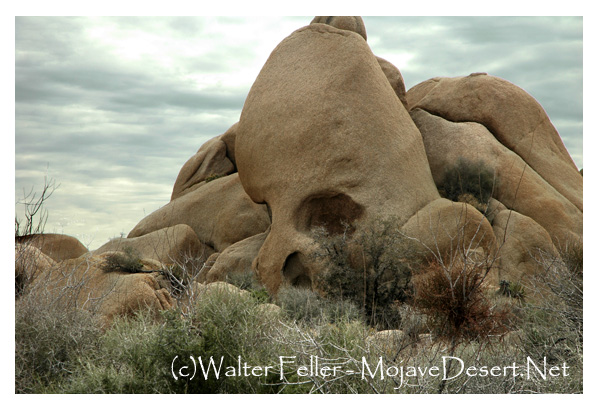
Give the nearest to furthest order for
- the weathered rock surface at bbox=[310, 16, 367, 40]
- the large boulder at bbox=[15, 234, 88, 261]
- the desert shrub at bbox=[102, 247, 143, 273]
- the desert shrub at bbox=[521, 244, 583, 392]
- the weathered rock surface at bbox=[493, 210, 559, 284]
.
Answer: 1. the desert shrub at bbox=[521, 244, 583, 392]
2. the desert shrub at bbox=[102, 247, 143, 273]
3. the weathered rock surface at bbox=[493, 210, 559, 284]
4. the weathered rock surface at bbox=[310, 16, 367, 40]
5. the large boulder at bbox=[15, 234, 88, 261]

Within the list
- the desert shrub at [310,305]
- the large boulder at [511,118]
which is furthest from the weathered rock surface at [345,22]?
the desert shrub at [310,305]

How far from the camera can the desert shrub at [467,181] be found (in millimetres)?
15100

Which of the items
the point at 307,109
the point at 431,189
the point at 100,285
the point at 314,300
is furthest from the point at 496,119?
the point at 100,285

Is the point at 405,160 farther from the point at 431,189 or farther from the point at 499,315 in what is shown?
the point at 499,315

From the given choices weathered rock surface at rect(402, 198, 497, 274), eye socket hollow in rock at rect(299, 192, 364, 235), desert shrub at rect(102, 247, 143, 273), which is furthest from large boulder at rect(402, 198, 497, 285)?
desert shrub at rect(102, 247, 143, 273)

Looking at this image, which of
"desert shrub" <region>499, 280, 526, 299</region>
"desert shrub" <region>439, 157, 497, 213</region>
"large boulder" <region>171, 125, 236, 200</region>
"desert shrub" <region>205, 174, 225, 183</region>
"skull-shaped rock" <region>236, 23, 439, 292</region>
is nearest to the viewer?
"desert shrub" <region>499, 280, 526, 299</region>

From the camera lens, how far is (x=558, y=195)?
16484mm

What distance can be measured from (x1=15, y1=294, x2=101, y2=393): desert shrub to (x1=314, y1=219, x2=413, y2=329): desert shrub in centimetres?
585

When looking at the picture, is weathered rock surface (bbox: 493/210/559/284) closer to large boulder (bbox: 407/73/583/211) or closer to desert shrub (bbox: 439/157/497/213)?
desert shrub (bbox: 439/157/497/213)

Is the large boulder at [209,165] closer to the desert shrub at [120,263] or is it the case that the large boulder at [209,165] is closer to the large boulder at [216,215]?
the large boulder at [216,215]

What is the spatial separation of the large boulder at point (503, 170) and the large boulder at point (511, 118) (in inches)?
21.0

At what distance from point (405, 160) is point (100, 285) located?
752 cm

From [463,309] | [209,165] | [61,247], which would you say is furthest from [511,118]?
[61,247]

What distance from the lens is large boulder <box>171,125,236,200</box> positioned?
74.4ft
